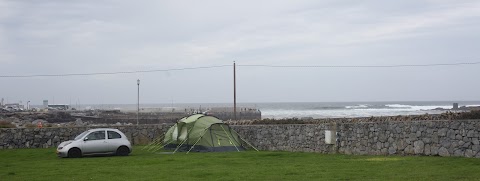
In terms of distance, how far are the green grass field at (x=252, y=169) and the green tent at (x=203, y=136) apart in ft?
14.8

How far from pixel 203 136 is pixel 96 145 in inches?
189

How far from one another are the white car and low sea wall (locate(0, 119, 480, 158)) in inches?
229

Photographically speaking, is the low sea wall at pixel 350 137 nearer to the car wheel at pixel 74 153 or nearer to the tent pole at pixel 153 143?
the tent pole at pixel 153 143

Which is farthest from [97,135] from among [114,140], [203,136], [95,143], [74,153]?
[203,136]

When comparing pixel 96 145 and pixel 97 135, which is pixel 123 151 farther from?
pixel 97 135

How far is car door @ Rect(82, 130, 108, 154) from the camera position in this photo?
23938 mm

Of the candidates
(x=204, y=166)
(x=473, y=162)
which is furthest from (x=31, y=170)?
(x=473, y=162)

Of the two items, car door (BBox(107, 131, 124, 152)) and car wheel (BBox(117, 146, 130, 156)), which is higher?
car door (BBox(107, 131, 124, 152))

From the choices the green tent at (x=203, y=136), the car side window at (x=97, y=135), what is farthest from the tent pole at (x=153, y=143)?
the car side window at (x=97, y=135)

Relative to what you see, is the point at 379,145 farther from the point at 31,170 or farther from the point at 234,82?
the point at 234,82

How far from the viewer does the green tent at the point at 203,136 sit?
26547 mm

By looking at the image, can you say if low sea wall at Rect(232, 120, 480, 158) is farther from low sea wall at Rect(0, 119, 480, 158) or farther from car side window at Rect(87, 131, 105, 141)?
car side window at Rect(87, 131, 105, 141)

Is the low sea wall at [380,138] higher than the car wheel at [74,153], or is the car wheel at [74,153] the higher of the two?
the low sea wall at [380,138]

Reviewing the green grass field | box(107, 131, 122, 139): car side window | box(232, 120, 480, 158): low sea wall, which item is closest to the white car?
box(107, 131, 122, 139): car side window
